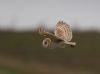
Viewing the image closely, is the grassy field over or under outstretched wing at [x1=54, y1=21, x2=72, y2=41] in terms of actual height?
under

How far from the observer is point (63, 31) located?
0.56m

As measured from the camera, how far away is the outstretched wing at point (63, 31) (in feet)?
1.79

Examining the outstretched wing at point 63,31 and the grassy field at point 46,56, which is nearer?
the outstretched wing at point 63,31

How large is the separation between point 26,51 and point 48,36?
15.8 ft

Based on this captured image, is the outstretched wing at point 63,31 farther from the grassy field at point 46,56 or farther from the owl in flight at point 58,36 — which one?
the grassy field at point 46,56

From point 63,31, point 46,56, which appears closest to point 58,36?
point 63,31

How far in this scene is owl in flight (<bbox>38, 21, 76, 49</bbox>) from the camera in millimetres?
525

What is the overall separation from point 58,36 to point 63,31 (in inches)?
0.5

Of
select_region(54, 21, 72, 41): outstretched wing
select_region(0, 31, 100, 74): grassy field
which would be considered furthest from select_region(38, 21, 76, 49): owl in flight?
select_region(0, 31, 100, 74): grassy field

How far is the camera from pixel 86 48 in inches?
158

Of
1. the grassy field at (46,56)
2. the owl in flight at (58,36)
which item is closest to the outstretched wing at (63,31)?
the owl in flight at (58,36)

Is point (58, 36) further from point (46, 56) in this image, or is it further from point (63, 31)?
point (46, 56)

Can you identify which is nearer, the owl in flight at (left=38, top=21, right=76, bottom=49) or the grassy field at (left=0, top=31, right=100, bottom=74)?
the owl in flight at (left=38, top=21, right=76, bottom=49)

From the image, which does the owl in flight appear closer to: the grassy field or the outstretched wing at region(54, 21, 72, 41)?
the outstretched wing at region(54, 21, 72, 41)
